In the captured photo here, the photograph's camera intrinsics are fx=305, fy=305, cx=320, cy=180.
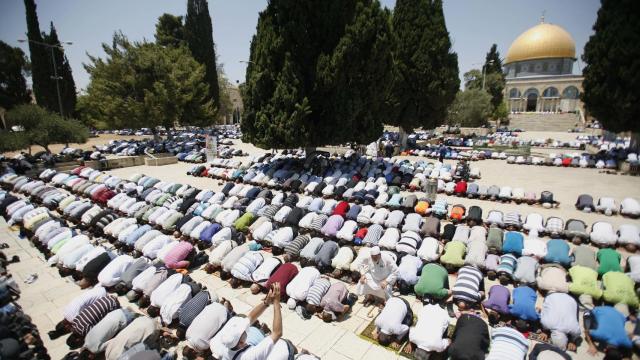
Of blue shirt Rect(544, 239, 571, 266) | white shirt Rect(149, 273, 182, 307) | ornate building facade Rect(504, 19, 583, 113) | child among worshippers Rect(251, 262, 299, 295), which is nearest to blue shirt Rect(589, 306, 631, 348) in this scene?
blue shirt Rect(544, 239, 571, 266)

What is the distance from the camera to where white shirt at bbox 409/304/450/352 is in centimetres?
500

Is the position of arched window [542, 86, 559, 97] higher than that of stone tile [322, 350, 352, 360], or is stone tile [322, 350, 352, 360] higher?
arched window [542, 86, 559, 97]

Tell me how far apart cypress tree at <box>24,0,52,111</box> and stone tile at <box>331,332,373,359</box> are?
44861 millimetres

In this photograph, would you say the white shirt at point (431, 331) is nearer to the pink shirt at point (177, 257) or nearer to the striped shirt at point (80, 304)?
the striped shirt at point (80, 304)

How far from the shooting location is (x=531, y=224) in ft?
32.7

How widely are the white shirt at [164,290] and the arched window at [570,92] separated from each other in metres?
72.8

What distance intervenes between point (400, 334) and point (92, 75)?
32.9 metres

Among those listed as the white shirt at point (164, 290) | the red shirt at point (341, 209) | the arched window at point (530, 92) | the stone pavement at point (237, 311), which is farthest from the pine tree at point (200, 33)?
the arched window at point (530, 92)

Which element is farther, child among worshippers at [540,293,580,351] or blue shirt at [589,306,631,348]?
child among worshippers at [540,293,580,351]

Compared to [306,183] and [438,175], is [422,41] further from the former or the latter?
[306,183]

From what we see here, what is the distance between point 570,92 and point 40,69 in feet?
270

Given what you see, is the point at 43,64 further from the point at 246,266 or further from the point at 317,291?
the point at 317,291

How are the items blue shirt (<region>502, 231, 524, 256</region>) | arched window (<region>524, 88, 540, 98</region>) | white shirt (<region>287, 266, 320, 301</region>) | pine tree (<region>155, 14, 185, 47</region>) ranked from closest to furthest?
white shirt (<region>287, 266, 320, 301</region>)
blue shirt (<region>502, 231, 524, 256</region>)
pine tree (<region>155, 14, 185, 47</region>)
arched window (<region>524, 88, 540, 98</region>)

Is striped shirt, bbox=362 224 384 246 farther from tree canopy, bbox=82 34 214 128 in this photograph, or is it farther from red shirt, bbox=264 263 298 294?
tree canopy, bbox=82 34 214 128
